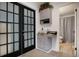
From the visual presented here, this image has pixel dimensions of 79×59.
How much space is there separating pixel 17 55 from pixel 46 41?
0.50 metres

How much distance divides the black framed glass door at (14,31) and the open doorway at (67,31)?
17.8 inches

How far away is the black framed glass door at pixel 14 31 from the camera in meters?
1.06

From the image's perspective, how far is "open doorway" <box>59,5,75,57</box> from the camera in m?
1.15

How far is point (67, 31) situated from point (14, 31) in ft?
2.66

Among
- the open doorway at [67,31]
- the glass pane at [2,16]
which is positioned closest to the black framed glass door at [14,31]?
the glass pane at [2,16]

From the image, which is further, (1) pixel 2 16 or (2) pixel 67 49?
(2) pixel 67 49

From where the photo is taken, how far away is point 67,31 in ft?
3.89

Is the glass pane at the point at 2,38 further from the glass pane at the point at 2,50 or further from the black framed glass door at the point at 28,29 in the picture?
the black framed glass door at the point at 28,29

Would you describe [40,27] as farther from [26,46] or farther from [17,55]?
[17,55]

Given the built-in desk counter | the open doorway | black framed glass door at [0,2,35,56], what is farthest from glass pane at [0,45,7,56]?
the open doorway

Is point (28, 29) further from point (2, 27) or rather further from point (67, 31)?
point (67, 31)

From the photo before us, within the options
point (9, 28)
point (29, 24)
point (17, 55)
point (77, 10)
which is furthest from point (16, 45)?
point (77, 10)

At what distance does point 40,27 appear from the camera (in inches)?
48.2

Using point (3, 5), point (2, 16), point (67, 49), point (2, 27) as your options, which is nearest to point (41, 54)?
point (67, 49)
